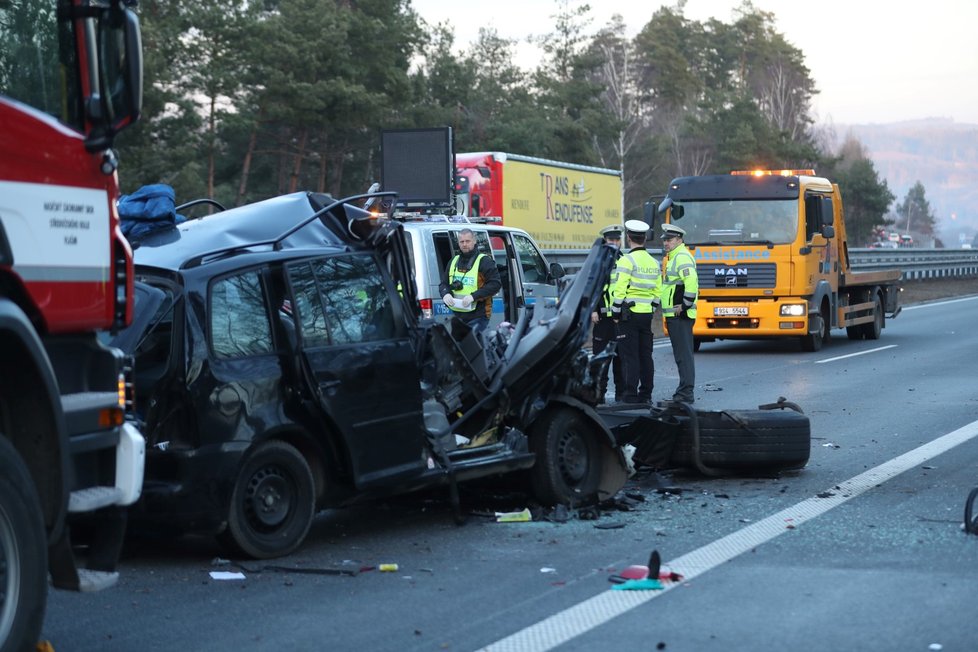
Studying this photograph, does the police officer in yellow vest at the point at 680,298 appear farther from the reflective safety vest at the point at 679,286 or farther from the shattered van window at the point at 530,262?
the shattered van window at the point at 530,262

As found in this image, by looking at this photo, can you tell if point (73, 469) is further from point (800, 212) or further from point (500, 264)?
point (800, 212)

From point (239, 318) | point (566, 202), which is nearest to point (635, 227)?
point (239, 318)

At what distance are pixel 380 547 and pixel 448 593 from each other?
3.78 ft

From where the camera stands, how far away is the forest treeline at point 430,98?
4141 cm

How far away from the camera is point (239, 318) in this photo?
6.94 metres

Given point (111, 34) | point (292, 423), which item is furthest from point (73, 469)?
point (292, 423)

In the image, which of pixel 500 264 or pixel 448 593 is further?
pixel 500 264

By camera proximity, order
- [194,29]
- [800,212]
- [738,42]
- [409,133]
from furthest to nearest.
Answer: [738,42], [194,29], [409,133], [800,212]

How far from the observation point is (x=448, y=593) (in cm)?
623

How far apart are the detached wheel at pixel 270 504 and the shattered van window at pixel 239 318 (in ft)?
1.67

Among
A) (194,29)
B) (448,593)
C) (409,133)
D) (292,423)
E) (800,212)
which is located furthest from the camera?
(194,29)

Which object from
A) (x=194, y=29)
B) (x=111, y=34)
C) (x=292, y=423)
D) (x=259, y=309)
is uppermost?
(x=194, y=29)

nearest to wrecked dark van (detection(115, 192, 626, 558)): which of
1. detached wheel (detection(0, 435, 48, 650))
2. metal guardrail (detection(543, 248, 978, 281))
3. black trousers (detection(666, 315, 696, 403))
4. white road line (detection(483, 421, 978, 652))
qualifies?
white road line (detection(483, 421, 978, 652))

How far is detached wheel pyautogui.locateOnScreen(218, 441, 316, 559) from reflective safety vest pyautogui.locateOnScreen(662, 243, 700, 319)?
24.6 ft
